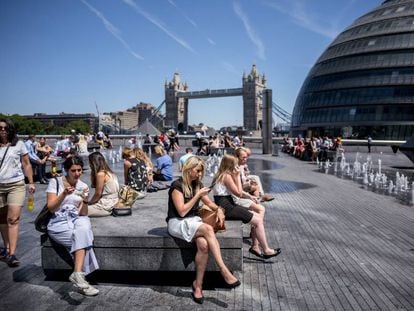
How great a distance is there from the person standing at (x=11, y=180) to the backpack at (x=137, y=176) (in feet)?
8.21

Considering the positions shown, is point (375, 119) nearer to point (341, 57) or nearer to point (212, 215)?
point (341, 57)

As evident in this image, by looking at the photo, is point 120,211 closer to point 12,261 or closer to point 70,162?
point 70,162

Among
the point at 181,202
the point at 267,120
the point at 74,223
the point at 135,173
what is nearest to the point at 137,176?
the point at 135,173

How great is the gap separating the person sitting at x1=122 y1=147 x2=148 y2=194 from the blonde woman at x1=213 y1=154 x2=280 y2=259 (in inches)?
96.5

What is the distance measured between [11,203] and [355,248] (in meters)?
5.58

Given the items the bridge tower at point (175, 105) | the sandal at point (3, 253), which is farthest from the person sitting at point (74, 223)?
the bridge tower at point (175, 105)

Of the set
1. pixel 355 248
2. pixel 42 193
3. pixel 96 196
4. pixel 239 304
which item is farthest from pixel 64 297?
pixel 42 193

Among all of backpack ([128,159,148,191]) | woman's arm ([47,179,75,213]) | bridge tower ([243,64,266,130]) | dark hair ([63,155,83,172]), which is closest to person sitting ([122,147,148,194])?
backpack ([128,159,148,191])

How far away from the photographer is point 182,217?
190 inches

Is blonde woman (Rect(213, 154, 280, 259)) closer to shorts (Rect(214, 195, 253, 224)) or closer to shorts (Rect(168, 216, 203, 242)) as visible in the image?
shorts (Rect(214, 195, 253, 224))

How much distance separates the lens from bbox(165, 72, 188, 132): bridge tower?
164 m

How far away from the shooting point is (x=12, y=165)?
18.6ft

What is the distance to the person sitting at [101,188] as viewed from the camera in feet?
19.5

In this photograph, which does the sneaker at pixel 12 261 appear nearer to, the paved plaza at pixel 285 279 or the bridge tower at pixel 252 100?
the paved plaza at pixel 285 279
